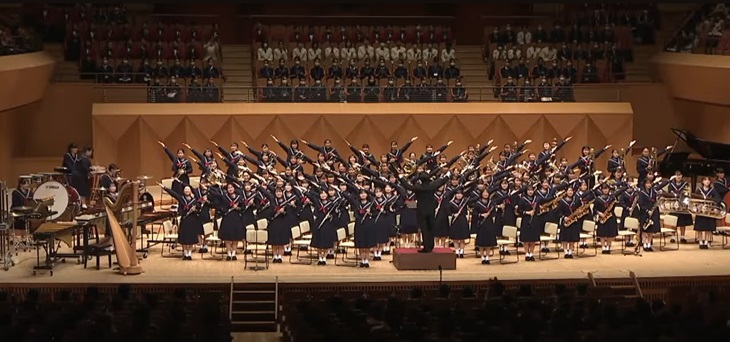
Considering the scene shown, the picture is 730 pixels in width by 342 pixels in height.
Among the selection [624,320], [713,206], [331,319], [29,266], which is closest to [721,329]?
[624,320]

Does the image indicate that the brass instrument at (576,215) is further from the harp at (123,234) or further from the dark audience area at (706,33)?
the dark audience area at (706,33)

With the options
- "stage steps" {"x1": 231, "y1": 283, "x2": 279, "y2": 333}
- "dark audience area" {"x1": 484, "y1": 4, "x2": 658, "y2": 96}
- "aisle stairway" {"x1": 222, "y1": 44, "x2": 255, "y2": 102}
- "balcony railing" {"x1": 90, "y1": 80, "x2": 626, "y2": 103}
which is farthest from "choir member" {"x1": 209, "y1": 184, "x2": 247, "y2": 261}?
"dark audience area" {"x1": 484, "y1": 4, "x2": 658, "y2": 96}

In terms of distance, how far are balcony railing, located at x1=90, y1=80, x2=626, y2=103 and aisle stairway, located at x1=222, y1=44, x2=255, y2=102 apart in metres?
0.02

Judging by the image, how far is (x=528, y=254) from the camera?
883 inches

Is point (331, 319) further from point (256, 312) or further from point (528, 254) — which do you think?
point (528, 254)

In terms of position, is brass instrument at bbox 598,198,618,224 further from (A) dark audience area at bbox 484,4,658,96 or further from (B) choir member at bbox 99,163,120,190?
(B) choir member at bbox 99,163,120,190

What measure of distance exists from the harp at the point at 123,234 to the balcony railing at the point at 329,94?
30.4 feet

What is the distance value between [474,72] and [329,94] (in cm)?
450

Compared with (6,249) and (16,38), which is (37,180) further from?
(16,38)

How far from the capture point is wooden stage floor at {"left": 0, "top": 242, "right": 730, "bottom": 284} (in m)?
20.2

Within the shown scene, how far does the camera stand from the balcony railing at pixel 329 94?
30.0 m

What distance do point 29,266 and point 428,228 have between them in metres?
6.72

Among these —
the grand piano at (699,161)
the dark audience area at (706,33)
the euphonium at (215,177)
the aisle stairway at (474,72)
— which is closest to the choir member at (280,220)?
the euphonium at (215,177)

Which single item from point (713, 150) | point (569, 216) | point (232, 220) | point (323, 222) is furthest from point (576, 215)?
point (713, 150)
